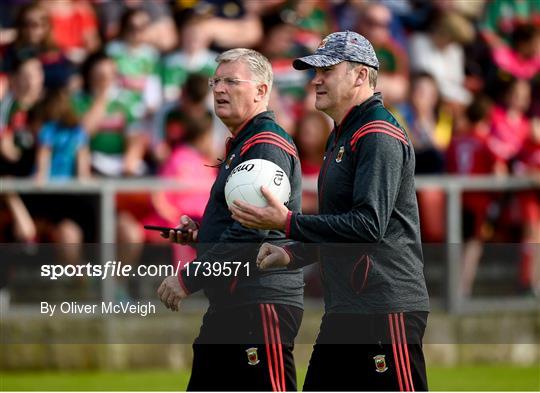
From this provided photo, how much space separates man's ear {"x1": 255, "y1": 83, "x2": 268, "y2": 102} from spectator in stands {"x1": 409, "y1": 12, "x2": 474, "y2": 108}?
267 inches

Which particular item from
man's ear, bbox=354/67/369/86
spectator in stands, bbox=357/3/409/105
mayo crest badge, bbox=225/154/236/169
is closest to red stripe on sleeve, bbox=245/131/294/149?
mayo crest badge, bbox=225/154/236/169

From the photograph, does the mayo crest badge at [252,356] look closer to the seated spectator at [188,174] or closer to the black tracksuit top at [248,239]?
the black tracksuit top at [248,239]

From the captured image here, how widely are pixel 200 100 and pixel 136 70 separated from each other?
0.72 meters

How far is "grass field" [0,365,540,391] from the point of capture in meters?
11.3

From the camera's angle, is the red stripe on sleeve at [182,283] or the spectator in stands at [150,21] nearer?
the red stripe on sleeve at [182,283]

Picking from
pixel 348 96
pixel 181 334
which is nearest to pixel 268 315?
pixel 348 96

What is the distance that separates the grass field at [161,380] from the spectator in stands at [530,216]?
35.6 inches

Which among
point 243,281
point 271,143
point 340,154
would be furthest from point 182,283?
point 340,154

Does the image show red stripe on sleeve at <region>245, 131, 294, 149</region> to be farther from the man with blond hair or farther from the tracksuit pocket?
the tracksuit pocket

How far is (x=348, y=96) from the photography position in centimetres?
631

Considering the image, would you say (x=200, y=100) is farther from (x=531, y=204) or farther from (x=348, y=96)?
(x=348, y=96)

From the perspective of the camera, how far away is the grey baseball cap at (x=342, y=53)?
6271 mm

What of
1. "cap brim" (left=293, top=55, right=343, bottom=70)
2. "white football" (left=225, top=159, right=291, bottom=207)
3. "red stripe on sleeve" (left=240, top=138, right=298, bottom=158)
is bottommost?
"white football" (left=225, top=159, right=291, bottom=207)

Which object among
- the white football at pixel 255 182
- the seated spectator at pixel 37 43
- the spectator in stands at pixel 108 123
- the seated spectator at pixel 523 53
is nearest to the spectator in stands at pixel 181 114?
the spectator in stands at pixel 108 123
